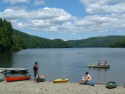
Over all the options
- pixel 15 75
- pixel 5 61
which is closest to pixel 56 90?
pixel 15 75

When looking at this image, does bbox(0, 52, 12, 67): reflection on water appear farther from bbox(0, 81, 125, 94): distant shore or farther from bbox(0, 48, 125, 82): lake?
bbox(0, 81, 125, 94): distant shore

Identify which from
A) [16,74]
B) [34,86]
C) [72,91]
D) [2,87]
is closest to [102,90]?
[72,91]

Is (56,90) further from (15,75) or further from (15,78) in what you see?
A: (15,75)

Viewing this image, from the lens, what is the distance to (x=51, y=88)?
1048 inches

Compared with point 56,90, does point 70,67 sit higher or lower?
lower

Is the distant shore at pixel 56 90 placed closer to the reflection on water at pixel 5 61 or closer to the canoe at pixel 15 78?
the canoe at pixel 15 78

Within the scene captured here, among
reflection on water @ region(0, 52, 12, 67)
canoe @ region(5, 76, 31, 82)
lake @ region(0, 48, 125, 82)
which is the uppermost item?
canoe @ region(5, 76, 31, 82)

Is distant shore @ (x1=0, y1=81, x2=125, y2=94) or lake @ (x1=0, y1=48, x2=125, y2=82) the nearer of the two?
distant shore @ (x1=0, y1=81, x2=125, y2=94)

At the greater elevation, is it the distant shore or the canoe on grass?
the canoe on grass

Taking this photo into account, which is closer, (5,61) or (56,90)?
(56,90)

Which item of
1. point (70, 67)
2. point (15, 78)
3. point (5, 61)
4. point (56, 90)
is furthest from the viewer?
point (5, 61)

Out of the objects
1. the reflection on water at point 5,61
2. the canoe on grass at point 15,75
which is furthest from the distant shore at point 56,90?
the reflection on water at point 5,61

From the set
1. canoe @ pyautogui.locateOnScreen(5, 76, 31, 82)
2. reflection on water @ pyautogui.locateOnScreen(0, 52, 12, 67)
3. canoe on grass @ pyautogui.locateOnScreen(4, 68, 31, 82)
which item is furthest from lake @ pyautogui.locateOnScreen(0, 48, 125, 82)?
canoe @ pyautogui.locateOnScreen(5, 76, 31, 82)

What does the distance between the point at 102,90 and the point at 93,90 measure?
94 cm
